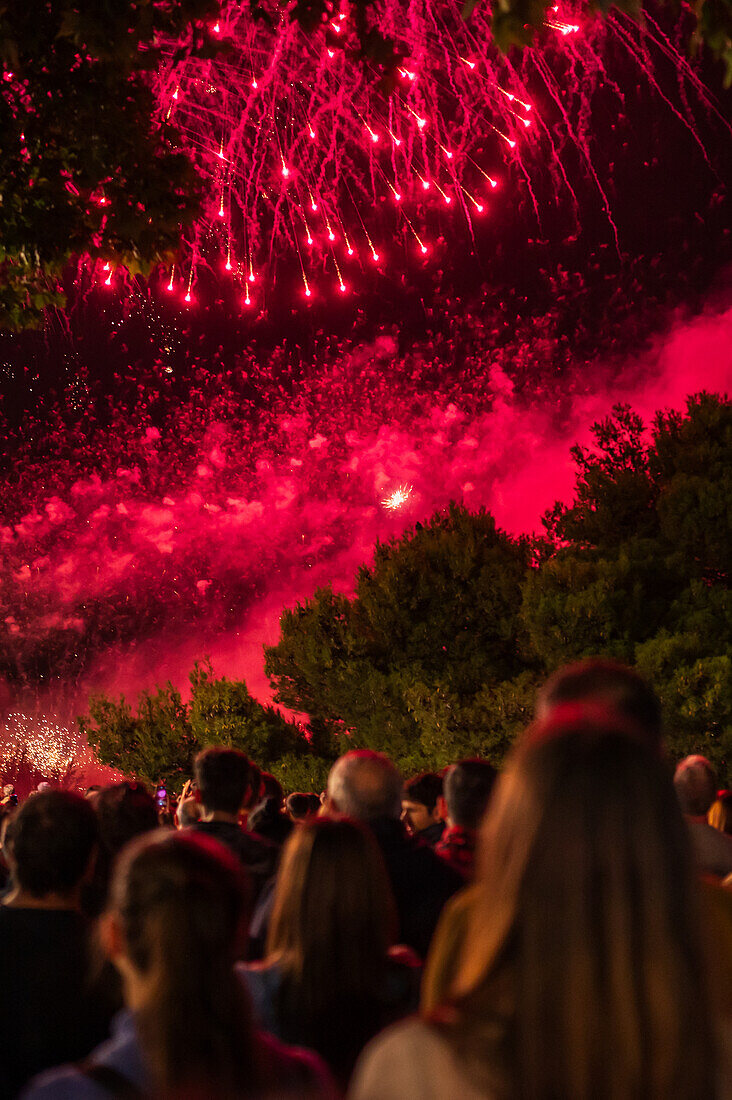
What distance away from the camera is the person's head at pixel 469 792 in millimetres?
4406

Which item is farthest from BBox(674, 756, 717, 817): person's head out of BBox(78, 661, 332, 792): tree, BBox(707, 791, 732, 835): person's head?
BBox(78, 661, 332, 792): tree

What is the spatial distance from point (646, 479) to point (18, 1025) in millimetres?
22358

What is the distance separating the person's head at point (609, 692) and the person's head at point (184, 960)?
3.96 ft

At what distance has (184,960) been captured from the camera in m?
1.76

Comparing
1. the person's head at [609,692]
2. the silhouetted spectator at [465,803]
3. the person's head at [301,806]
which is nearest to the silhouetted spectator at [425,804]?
the silhouetted spectator at [465,803]

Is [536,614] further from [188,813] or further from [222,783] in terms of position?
[222,783]

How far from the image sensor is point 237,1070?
1.72 metres

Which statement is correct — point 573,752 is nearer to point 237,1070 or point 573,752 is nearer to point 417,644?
point 237,1070

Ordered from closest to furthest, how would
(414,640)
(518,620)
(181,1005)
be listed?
(181,1005), (518,620), (414,640)

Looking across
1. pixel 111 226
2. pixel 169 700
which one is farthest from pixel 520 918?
pixel 169 700

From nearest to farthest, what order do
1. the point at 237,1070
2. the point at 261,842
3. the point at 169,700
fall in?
the point at 237,1070
the point at 261,842
the point at 169,700

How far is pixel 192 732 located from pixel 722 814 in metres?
27.6

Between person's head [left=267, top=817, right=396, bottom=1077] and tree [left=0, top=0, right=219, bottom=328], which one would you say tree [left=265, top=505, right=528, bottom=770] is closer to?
tree [left=0, top=0, right=219, bottom=328]

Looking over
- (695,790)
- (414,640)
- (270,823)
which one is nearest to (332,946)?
(270,823)
